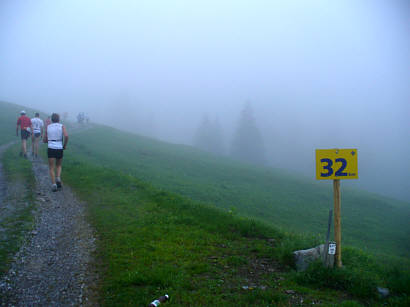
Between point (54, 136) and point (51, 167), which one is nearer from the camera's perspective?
point (54, 136)

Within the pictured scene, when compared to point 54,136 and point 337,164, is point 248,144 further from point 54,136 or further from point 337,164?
point 337,164

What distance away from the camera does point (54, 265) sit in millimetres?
5215

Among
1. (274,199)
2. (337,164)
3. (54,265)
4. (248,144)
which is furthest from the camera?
(248,144)

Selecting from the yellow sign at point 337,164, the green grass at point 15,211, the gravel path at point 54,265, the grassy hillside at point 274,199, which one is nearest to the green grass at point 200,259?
the gravel path at point 54,265

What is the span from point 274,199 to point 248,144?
149ft

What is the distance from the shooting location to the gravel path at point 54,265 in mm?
4199

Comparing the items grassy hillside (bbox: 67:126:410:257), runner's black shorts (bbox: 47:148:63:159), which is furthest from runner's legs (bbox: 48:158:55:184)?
grassy hillside (bbox: 67:126:410:257)

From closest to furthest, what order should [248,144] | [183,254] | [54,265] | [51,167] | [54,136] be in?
1. [54,265]
2. [183,254]
3. [54,136]
4. [51,167]
5. [248,144]

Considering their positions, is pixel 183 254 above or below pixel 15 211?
below

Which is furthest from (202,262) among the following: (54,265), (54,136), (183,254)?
(54,136)

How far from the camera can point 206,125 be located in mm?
78688

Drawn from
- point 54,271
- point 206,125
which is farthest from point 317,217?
point 206,125

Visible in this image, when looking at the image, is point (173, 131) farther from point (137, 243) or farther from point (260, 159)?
point (137, 243)

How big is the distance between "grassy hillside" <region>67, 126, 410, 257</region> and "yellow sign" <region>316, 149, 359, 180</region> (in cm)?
878
